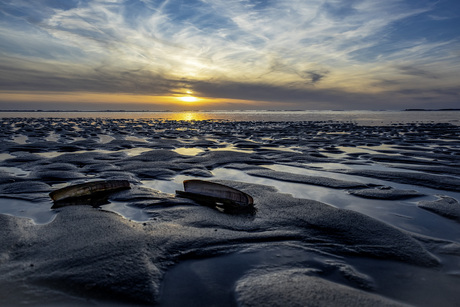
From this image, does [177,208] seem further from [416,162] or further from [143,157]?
[416,162]

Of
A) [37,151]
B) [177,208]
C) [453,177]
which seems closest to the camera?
[177,208]

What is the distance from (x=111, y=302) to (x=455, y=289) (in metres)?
3.34

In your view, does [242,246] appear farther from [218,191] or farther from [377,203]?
[377,203]

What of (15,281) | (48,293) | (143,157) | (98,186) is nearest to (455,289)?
(48,293)

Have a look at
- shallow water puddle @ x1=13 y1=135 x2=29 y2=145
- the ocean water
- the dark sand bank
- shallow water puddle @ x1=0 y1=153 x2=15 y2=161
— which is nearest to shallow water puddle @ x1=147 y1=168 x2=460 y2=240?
the dark sand bank

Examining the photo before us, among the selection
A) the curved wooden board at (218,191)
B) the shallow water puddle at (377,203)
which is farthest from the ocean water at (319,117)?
the curved wooden board at (218,191)

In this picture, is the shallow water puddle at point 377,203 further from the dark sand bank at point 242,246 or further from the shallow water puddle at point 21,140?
the shallow water puddle at point 21,140

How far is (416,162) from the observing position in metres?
10.6

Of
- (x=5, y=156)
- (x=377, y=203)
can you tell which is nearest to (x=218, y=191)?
(x=377, y=203)

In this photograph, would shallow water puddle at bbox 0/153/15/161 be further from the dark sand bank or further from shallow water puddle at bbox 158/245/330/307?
shallow water puddle at bbox 158/245/330/307

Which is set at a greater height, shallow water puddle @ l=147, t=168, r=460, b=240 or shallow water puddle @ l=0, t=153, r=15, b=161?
shallow water puddle @ l=147, t=168, r=460, b=240

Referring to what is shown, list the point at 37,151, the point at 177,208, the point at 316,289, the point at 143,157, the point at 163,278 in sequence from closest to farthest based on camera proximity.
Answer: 1. the point at 316,289
2. the point at 163,278
3. the point at 177,208
4. the point at 143,157
5. the point at 37,151

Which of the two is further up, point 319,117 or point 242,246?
point 319,117

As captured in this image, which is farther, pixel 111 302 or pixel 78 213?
pixel 78 213
